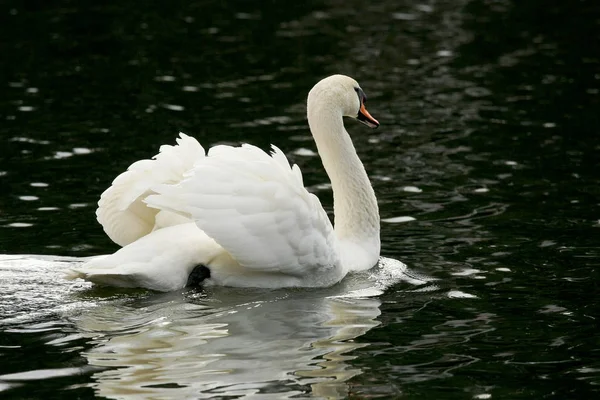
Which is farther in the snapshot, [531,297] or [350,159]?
[350,159]

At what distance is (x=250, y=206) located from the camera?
9.45 metres

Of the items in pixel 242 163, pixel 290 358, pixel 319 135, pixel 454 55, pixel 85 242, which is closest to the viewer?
pixel 290 358

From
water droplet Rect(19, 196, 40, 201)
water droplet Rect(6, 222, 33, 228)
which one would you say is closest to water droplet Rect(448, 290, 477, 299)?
water droplet Rect(6, 222, 33, 228)

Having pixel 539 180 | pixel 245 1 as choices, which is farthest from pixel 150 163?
pixel 245 1

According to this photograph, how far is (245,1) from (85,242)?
18621mm

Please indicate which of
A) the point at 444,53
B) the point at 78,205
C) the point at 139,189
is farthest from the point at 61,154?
the point at 444,53

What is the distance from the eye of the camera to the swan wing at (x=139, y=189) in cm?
1004

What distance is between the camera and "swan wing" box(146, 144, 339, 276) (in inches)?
369

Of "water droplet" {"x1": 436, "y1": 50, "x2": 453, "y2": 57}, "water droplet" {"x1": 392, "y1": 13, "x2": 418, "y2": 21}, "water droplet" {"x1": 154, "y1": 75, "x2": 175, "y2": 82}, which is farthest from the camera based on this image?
"water droplet" {"x1": 392, "y1": 13, "x2": 418, "y2": 21}

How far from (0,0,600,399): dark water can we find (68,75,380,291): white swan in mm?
222

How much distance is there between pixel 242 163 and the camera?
31.2 feet

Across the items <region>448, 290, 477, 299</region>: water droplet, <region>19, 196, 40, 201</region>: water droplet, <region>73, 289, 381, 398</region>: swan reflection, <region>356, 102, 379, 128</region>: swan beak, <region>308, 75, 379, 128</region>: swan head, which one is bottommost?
<region>448, 290, 477, 299</region>: water droplet

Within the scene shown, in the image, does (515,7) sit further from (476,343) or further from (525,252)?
(476,343)

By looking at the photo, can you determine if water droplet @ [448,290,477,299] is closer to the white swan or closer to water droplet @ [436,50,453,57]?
the white swan
